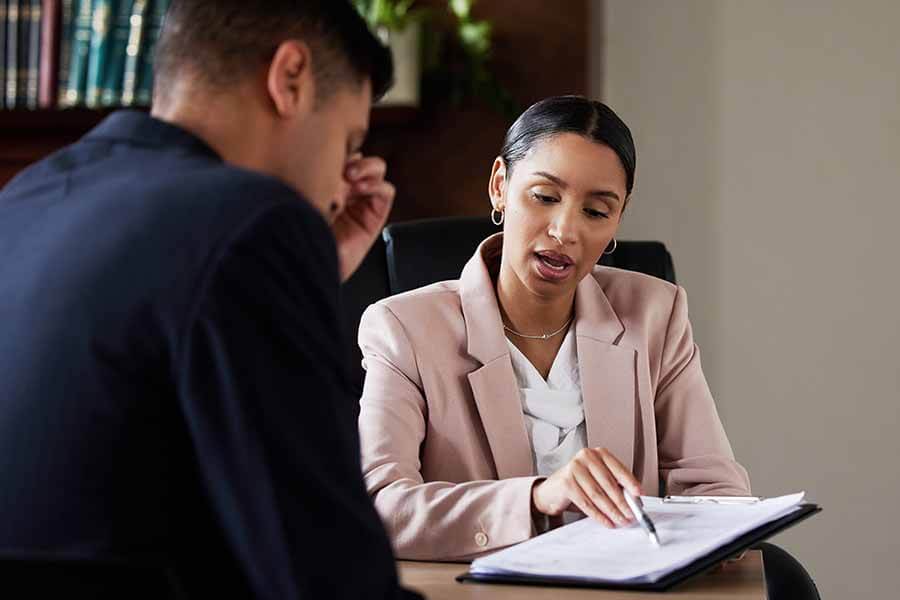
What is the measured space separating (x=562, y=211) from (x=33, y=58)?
1.66 m

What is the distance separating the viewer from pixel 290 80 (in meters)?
1.07

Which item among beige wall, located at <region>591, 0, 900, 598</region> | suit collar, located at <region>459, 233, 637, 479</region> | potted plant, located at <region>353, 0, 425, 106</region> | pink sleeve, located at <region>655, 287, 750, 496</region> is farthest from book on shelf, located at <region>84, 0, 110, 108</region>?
pink sleeve, located at <region>655, 287, 750, 496</region>

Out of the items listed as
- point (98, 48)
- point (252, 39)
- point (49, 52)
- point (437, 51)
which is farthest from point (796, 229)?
point (252, 39)

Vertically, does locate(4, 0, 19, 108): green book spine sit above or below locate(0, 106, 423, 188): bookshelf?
above

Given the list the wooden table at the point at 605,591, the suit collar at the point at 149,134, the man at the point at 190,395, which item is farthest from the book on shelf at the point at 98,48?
the man at the point at 190,395

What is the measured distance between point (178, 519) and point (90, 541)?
6 centimetres

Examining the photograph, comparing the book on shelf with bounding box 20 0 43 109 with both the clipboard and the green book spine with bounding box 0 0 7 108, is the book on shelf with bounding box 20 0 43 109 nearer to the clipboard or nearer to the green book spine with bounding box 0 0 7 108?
the green book spine with bounding box 0 0 7 108

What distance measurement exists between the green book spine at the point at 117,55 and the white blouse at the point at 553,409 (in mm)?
1509

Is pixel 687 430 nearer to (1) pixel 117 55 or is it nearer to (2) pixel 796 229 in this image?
(2) pixel 796 229

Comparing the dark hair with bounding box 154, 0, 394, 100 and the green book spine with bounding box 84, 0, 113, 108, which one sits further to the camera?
the green book spine with bounding box 84, 0, 113, 108

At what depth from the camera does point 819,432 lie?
3.15m

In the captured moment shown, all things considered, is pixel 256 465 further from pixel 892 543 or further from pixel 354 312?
pixel 892 543

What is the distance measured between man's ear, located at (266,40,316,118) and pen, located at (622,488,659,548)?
61cm

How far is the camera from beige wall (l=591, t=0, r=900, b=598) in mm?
3123
